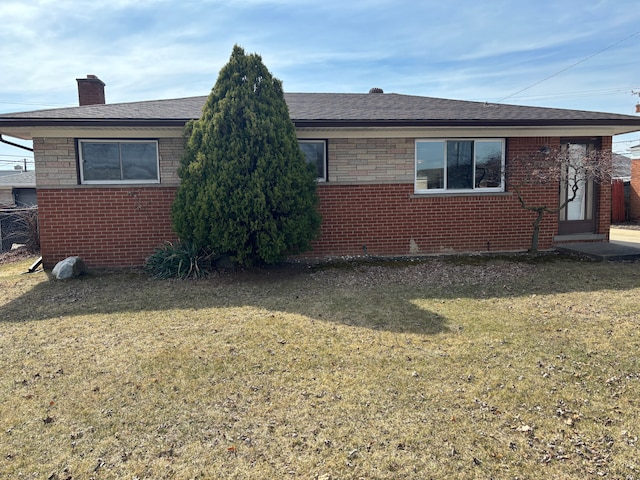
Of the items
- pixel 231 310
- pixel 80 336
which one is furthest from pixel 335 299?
pixel 80 336

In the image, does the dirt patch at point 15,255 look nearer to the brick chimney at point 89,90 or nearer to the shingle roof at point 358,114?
the shingle roof at point 358,114

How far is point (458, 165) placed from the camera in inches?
386

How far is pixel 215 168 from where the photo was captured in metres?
7.56

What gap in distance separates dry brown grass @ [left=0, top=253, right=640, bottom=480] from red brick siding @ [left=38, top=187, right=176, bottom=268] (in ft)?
7.40

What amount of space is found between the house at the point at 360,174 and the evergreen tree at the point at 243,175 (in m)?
1.01

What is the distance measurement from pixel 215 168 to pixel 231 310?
2764 millimetres

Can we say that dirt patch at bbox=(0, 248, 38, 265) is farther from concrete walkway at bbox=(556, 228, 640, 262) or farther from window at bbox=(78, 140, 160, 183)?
concrete walkway at bbox=(556, 228, 640, 262)

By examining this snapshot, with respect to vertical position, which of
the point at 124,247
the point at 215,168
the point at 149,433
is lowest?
the point at 149,433

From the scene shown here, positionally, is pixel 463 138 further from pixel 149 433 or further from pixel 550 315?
pixel 149 433

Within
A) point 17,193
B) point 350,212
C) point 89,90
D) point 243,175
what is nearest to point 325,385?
point 243,175

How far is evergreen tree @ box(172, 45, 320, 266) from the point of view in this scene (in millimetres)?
7508

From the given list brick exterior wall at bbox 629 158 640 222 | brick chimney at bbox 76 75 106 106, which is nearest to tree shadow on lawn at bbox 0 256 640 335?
brick chimney at bbox 76 75 106 106

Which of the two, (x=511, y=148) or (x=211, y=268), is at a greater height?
(x=511, y=148)

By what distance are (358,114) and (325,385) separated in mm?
6947
